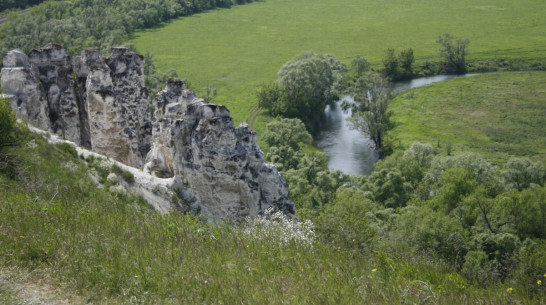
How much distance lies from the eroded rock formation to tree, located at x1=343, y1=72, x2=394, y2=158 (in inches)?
1954

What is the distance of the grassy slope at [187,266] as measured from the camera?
9.42 metres

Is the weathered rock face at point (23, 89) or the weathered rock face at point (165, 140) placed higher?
the weathered rock face at point (23, 89)

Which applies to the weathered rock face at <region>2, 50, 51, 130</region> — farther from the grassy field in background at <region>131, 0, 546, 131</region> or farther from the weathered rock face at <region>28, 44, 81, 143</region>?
the grassy field in background at <region>131, 0, 546, 131</region>

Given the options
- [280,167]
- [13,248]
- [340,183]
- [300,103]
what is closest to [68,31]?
[300,103]

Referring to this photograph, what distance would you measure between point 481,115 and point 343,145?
2515 centimetres

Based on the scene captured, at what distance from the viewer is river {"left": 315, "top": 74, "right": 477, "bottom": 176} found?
6844cm

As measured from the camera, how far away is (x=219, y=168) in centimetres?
2234

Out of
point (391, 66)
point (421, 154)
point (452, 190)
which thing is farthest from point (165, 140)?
point (391, 66)

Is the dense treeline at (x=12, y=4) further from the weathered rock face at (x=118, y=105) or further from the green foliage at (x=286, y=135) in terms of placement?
the weathered rock face at (x=118, y=105)

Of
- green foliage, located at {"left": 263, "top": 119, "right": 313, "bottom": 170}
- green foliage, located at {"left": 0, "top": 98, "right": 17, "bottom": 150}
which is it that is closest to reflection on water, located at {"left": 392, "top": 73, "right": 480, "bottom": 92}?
green foliage, located at {"left": 263, "top": 119, "right": 313, "bottom": 170}

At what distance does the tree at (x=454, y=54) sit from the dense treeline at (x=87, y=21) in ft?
212

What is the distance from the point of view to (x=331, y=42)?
129875 millimetres

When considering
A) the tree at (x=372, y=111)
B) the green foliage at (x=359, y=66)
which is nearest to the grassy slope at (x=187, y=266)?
the tree at (x=372, y=111)

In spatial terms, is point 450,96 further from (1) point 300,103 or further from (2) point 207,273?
(2) point 207,273
